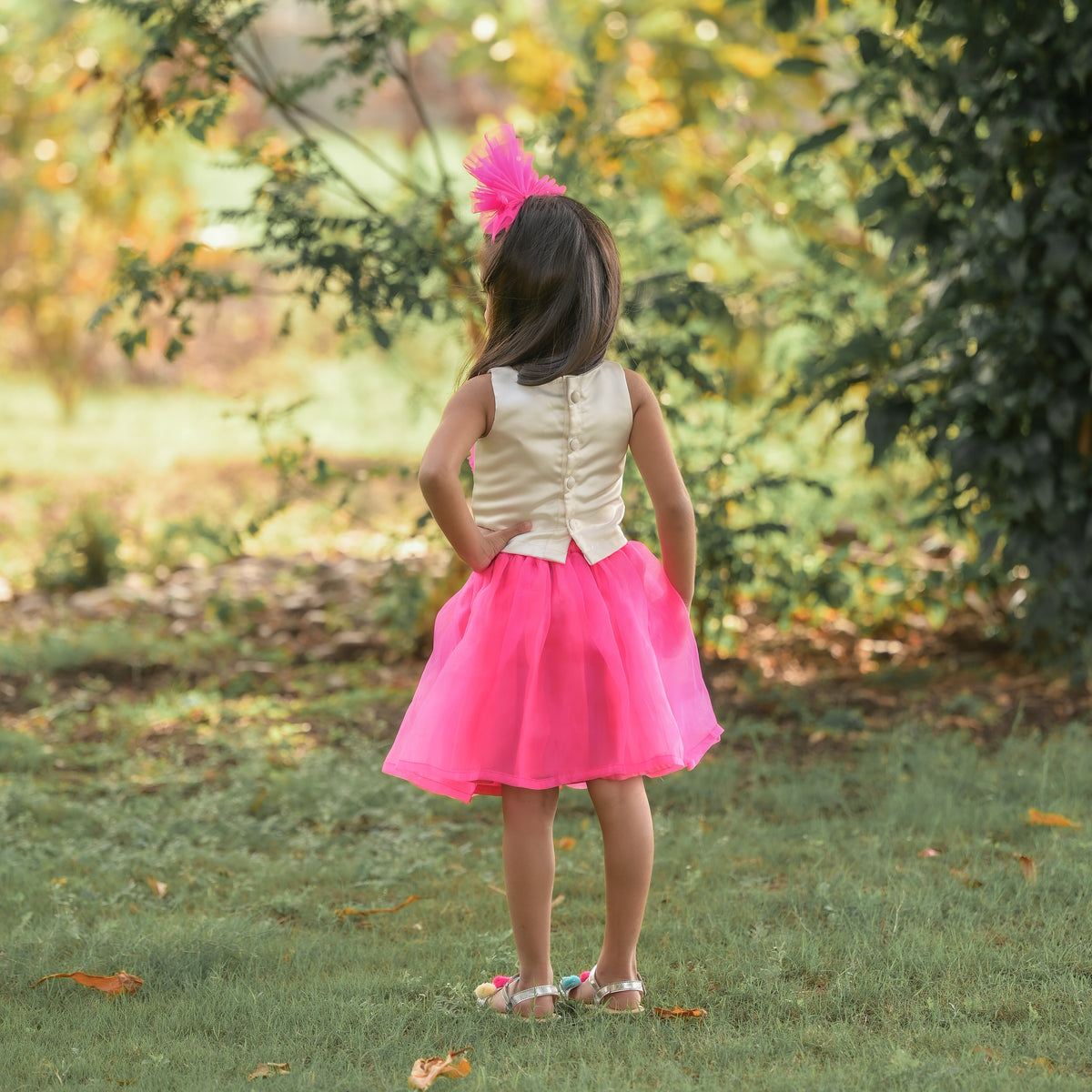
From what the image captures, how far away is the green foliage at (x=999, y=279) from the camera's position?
3.98m

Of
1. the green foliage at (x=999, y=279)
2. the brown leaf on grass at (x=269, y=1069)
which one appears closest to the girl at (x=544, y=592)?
the brown leaf on grass at (x=269, y=1069)

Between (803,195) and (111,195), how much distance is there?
19.5 feet

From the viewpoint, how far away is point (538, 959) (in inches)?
93.8

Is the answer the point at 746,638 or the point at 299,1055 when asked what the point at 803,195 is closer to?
the point at 746,638

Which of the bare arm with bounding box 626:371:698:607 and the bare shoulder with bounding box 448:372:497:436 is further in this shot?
the bare arm with bounding box 626:371:698:607

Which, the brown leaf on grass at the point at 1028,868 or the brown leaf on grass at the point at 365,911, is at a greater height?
the brown leaf on grass at the point at 1028,868

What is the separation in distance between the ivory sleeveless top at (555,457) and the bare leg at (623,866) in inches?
17.6

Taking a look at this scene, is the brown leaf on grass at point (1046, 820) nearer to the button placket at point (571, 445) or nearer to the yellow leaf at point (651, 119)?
the button placket at point (571, 445)

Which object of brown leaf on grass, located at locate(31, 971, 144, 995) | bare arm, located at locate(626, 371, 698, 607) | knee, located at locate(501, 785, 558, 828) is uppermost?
bare arm, located at locate(626, 371, 698, 607)

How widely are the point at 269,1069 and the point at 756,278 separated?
3.62 metres

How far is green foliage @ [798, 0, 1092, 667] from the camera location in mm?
3980

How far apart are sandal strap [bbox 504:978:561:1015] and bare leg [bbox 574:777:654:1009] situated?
11cm

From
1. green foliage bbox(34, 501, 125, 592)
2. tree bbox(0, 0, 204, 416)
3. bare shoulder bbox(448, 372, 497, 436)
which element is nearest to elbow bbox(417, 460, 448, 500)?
bare shoulder bbox(448, 372, 497, 436)

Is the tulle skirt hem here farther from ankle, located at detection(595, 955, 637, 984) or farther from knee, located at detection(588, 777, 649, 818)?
ankle, located at detection(595, 955, 637, 984)
